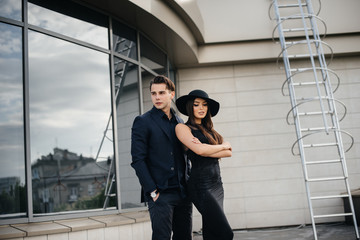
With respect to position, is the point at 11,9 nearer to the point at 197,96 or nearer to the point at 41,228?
the point at 41,228

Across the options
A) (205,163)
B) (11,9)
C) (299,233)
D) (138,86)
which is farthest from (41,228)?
(299,233)

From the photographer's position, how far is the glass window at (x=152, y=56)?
628cm

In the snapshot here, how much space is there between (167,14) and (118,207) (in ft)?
9.25

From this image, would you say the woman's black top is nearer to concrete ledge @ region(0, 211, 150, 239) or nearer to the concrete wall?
concrete ledge @ region(0, 211, 150, 239)

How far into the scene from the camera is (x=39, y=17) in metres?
4.56

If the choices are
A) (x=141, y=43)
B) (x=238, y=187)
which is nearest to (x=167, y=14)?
(x=141, y=43)

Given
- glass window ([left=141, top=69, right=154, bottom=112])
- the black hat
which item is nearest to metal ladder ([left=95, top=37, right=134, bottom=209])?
glass window ([left=141, top=69, right=154, bottom=112])

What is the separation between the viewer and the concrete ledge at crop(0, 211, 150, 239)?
3592 mm

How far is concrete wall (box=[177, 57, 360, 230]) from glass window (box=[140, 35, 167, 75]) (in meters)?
1.00

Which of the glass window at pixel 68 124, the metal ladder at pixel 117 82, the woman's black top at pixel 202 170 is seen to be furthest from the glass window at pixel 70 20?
the woman's black top at pixel 202 170

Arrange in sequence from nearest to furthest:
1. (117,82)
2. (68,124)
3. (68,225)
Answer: (68,225)
(68,124)
(117,82)

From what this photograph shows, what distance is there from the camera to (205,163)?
8.90 feet

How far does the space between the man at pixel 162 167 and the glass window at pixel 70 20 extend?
2.53 metres

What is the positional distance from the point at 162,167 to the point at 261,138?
559 centimetres
